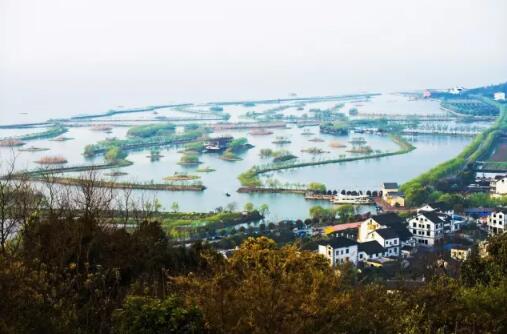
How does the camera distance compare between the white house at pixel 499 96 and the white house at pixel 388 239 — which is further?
the white house at pixel 499 96

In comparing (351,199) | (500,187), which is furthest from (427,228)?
(500,187)

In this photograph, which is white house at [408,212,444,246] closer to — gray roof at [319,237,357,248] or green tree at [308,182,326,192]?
gray roof at [319,237,357,248]

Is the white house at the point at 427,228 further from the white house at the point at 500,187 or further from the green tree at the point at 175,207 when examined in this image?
the green tree at the point at 175,207

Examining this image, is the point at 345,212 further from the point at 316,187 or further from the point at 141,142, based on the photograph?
the point at 141,142

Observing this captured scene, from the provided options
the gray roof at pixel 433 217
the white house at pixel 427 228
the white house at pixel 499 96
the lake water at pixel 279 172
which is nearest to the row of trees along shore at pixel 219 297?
the white house at pixel 427 228

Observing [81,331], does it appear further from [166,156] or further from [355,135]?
[355,135]
